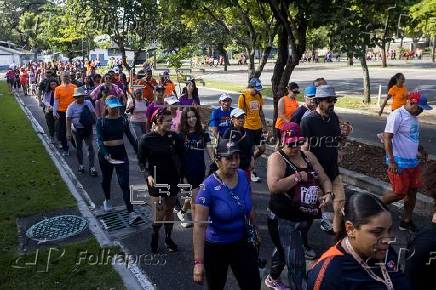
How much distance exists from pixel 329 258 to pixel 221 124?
16.3 feet

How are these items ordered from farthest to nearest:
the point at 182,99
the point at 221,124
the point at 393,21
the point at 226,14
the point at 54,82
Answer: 1. the point at 226,14
2. the point at 54,82
3. the point at 393,21
4. the point at 182,99
5. the point at 221,124

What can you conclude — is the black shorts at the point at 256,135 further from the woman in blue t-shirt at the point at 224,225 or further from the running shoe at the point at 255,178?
the woman in blue t-shirt at the point at 224,225

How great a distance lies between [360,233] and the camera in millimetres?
2406

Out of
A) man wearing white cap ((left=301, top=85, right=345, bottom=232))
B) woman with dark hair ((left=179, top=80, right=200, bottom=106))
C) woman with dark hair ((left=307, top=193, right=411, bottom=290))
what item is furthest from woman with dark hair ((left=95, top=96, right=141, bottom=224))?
woman with dark hair ((left=307, top=193, right=411, bottom=290))

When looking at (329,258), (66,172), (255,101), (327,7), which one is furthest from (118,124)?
(329,258)

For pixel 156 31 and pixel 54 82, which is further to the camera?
pixel 156 31

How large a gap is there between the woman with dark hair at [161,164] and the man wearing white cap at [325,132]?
164 centimetres

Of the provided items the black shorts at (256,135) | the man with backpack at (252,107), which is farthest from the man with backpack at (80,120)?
the black shorts at (256,135)

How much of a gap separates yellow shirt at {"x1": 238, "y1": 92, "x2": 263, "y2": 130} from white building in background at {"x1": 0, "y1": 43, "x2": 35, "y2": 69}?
58.6 meters

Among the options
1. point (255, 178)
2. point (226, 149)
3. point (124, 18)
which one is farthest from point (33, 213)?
point (124, 18)

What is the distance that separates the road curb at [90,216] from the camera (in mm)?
5277

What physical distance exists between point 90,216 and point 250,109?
3397 mm

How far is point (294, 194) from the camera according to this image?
4.29 m

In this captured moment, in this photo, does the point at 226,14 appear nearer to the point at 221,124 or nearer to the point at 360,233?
the point at 221,124
